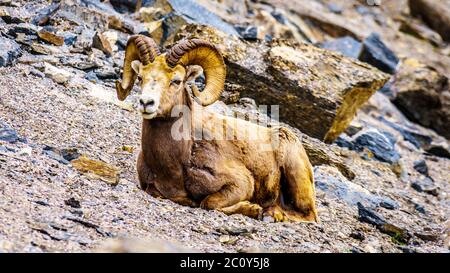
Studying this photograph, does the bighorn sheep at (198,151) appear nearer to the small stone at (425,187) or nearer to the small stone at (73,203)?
the small stone at (73,203)

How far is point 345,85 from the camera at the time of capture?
17750 mm

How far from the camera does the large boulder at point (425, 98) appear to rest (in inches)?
1130

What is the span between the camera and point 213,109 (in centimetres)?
1545

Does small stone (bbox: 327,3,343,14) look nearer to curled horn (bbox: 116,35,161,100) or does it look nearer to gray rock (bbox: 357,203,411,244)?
gray rock (bbox: 357,203,411,244)

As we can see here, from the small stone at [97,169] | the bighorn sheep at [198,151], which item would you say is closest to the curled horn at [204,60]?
the bighorn sheep at [198,151]

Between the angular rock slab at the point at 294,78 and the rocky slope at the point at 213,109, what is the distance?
0.12 ft

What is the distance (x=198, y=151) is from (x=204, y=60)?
4.93 ft

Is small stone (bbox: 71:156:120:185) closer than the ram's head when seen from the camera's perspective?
No

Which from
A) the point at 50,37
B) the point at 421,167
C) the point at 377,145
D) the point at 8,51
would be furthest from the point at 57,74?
the point at 421,167

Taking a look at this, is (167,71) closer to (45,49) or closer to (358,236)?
(358,236)

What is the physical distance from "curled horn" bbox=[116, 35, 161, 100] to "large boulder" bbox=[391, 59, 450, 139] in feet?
64.3

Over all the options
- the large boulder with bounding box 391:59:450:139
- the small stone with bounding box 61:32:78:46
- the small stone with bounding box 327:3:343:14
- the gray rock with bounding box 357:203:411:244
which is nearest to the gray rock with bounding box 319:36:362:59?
the large boulder with bounding box 391:59:450:139

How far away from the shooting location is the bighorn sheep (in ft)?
34.7

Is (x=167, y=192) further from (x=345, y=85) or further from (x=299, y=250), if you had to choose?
(x=345, y=85)
